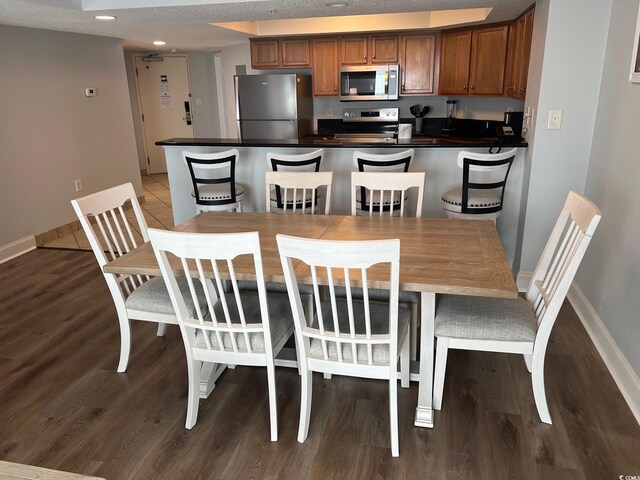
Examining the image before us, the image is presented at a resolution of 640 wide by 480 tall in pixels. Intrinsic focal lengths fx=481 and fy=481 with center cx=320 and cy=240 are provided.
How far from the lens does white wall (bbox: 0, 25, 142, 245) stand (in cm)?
430

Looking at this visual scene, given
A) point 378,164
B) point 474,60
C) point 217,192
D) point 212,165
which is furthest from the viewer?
point 474,60

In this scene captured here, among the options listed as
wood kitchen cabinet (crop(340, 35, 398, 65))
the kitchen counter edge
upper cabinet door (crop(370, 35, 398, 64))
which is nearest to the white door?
wood kitchen cabinet (crop(340, 35, 398, 65))

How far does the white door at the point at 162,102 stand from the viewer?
8.08 meters

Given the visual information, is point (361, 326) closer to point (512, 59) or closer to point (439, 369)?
point (439, 369)

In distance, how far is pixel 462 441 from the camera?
1982 mm

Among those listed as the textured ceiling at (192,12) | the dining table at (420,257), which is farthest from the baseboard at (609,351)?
the textured ceiling at (192,12)

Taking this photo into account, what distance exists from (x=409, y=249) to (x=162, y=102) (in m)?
7.29

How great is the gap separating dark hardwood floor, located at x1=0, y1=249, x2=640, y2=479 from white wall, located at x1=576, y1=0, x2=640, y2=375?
27cm

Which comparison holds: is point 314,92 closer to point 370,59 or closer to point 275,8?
point 370,59

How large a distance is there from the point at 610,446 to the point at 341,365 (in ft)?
3.74

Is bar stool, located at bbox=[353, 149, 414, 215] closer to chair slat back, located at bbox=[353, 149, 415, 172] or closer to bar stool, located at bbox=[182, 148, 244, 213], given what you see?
chair slat back, located at bbox=[353, 149, 415, 172]

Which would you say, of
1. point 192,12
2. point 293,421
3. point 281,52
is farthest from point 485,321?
point 281,52

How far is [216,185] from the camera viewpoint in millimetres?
3916

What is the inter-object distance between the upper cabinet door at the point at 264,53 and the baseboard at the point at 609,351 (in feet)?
14.7
